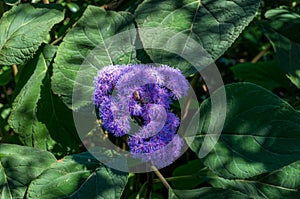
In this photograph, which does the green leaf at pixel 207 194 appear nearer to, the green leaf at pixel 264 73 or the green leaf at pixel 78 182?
the green leaf at pixel 78 182

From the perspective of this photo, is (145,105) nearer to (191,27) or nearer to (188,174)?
(191,27)

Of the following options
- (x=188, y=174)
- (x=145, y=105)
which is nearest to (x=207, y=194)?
(x=145, y=105)

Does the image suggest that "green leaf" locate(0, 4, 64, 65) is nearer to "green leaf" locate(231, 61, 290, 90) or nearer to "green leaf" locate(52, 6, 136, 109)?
"green leaf" locate(52, 6, 136, 109)

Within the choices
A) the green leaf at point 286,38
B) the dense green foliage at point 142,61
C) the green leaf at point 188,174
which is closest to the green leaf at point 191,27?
the dense green foliage at point 142,61

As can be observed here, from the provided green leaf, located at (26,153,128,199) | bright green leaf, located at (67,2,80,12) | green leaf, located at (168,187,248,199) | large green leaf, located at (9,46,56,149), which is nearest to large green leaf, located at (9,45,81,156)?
large green leaf, located at (9,46,56,149)

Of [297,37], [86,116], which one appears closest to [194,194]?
[86,116]

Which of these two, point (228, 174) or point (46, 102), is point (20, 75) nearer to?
point (46, 102)
